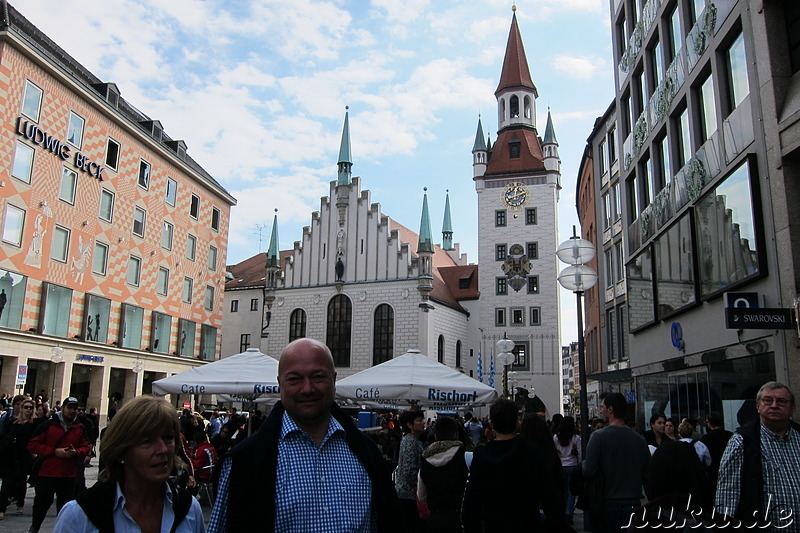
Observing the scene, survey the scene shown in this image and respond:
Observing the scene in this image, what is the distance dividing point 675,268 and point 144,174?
2653 cm

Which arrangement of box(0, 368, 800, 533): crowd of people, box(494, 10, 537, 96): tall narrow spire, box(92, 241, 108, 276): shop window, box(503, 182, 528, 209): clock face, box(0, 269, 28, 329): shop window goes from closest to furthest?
box(0, 368, 800, 533): crowd of people
box(0, 269, 28, 329): shop window
box(92, 241, 108, 276): shop window
box(503, 182, 528, 209): clock face
box(494, 10, 537, 96): tall narrow spire

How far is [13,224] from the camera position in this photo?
24812 millimetres

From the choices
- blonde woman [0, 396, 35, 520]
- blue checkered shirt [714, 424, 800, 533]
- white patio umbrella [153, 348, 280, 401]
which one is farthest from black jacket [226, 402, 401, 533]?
white patio umbrella [153, 348, 280, 401]

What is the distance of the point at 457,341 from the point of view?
5381cm

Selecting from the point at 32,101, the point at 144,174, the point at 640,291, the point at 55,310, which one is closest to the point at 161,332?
the point at 55,310

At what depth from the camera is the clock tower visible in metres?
51.9

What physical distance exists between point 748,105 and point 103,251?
89.0 feet

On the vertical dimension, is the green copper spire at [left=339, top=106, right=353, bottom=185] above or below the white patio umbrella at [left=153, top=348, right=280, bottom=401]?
above

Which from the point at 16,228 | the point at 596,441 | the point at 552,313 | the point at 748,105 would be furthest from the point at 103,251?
the point at 552,313

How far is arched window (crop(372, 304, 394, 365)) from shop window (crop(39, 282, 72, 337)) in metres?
24.9

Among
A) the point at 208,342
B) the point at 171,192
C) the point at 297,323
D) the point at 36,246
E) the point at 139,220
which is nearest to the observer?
the point at 36,246

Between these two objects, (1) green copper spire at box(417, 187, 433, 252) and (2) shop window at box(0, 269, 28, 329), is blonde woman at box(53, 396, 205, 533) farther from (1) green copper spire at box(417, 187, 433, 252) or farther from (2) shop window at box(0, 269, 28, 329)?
(1) green copper spire at box(417, 187, 433, 252)

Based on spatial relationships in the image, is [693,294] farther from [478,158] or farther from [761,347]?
[478,158]

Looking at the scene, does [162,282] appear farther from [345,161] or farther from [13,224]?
[345,161]
